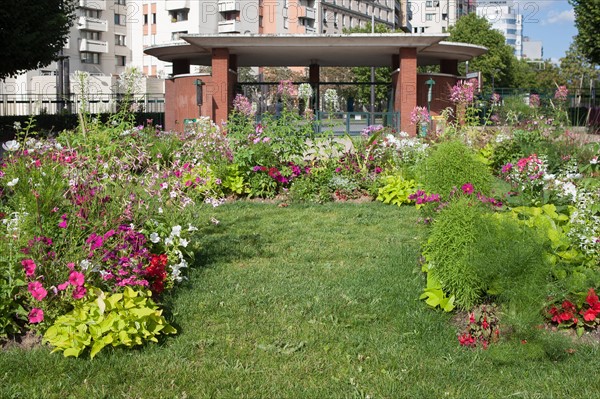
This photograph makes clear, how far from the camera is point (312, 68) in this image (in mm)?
30031

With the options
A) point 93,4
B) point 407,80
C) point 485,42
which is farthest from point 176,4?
point 407,80

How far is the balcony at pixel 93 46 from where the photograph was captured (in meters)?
63.6

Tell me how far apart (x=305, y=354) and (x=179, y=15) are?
63653 millimetres

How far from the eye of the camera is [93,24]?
209ft

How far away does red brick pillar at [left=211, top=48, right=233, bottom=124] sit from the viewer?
80.8ft

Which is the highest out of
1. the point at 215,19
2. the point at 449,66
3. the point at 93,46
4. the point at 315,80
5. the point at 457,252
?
the point at 215,19

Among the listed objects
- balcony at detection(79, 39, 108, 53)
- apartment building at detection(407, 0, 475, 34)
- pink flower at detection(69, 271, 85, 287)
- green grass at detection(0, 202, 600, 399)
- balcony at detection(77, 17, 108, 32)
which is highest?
apartment building at detection(407, 0, 475, 34)

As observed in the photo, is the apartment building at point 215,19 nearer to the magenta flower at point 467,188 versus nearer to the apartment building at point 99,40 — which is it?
the apartment building at point 99,40

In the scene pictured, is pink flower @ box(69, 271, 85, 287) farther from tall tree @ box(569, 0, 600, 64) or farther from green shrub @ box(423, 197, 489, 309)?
tall tree @ box(569, 0, 600, 64)

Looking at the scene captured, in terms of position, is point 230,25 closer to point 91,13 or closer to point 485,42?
point 91,13

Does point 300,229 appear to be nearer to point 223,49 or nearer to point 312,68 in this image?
point 223,49

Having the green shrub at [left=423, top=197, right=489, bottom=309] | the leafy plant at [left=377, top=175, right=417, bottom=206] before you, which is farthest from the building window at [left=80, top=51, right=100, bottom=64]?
the green shrub at [left=423, top=197, right=489, bottom=309]

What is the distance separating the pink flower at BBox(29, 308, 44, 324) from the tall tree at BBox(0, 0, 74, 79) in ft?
62.1

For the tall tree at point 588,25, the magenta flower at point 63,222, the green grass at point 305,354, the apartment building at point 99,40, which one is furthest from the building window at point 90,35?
the magenta flower at point 63,222
